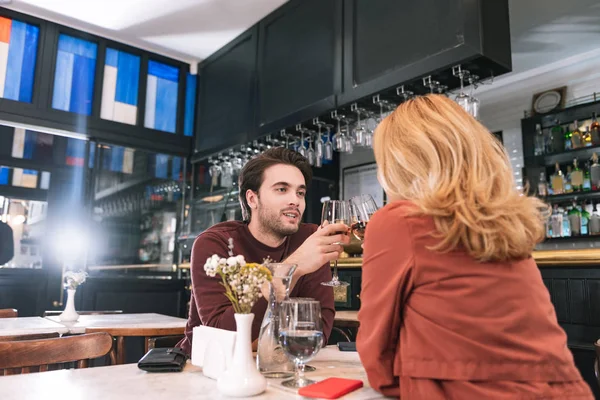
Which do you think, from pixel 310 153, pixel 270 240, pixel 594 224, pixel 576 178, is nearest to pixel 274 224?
pixel 270 240

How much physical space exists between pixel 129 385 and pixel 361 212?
30.6 inches

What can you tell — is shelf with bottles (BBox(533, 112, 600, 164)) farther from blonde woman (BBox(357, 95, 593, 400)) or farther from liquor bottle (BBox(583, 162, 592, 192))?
blonde woman (BBox(357, 95, 593, 400))

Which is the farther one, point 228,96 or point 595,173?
point 595,173

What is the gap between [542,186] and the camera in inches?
200

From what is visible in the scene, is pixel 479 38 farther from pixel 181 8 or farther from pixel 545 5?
pixel 181 8

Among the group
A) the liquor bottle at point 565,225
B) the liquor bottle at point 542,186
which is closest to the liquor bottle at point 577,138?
the liquor bottle at point 542,186

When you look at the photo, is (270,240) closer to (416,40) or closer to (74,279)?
(74,279)

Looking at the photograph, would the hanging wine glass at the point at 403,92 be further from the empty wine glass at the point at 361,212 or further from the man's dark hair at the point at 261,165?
the empty wine glass at the point at 361,212

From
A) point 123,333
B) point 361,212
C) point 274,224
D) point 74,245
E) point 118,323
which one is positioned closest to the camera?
point 361,212

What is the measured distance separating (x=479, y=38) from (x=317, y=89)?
1262 millimetres

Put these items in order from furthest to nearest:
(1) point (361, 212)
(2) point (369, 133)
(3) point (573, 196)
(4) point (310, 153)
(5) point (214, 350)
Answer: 1. (3) point (573, 196)
2. (4) point (310, 153)
3. (2) point (369, 133)
4. (1) point (361, 212)
5. (5) point (214, 350)

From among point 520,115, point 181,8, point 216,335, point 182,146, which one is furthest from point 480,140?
point 520,115

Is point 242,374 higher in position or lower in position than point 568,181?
lower

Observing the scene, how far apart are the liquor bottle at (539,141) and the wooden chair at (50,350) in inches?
194
